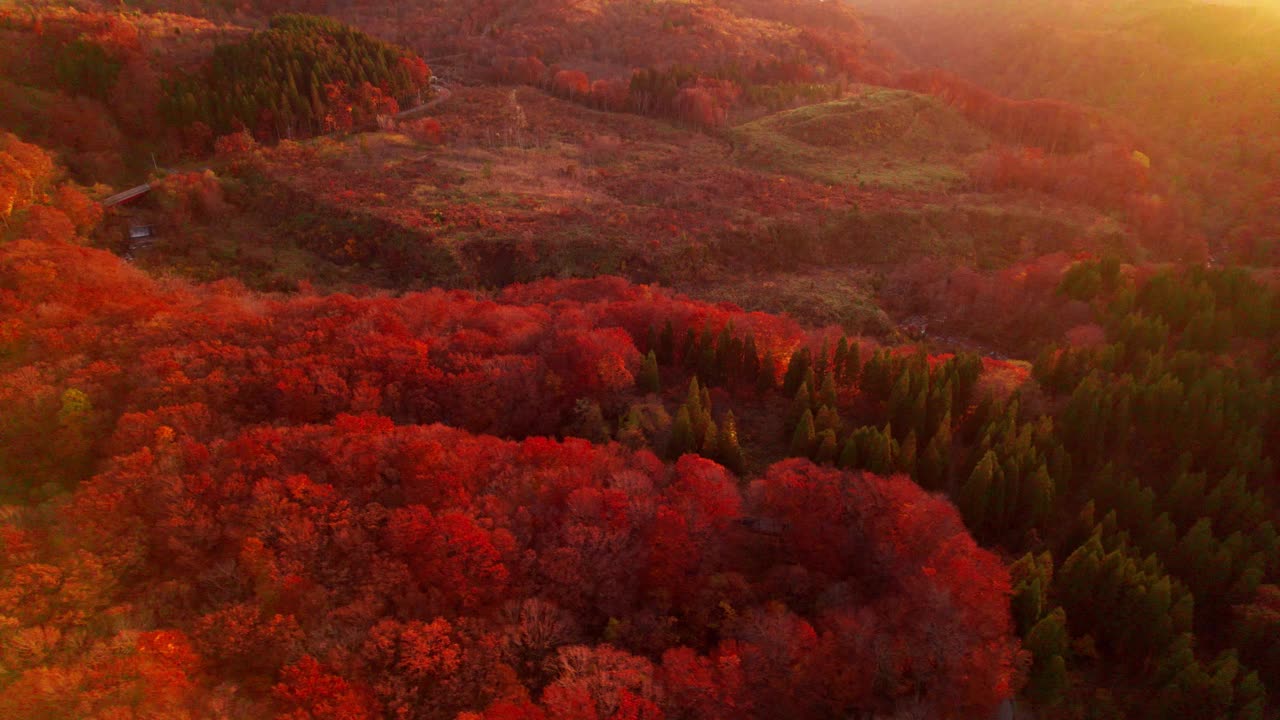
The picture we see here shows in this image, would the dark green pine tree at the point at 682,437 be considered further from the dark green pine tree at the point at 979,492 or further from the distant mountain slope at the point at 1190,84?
the distant mountain slope at the point at 1190,84

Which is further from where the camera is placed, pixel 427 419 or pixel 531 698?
pixel 427 419

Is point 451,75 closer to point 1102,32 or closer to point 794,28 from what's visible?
point 794,28

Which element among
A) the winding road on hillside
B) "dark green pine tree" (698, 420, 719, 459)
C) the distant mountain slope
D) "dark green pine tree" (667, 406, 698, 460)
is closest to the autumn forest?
"dark green pine tree" (667, 406, 698, 460)

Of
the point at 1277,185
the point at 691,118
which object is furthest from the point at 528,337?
the point at 1277,185

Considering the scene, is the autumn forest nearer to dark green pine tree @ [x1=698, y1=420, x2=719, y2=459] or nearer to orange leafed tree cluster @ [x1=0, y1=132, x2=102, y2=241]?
dark green pine tree @ [x1=698, y1=420, x2=719, y2=459]

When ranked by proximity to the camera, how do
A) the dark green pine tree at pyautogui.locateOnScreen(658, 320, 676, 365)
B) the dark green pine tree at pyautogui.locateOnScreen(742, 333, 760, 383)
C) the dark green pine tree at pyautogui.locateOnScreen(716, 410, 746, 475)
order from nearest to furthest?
the dark green pine tree at pyautogui.locateOnScreen(716, 410, 746, 475) → the dark green pine tree at pyautogui.locateOnScreen(742, 333, 760, 383) → the dark green pine tree at pyautogui.locateOnScreen(658, 320, 676, 365)
